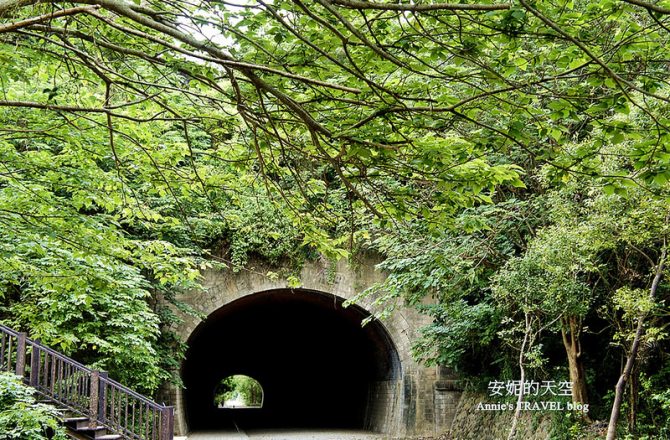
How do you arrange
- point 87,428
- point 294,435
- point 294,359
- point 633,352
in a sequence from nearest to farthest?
point 633,352
point 87,428
point 294,435
point 294,359

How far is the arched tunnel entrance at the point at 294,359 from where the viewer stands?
62.3 feet

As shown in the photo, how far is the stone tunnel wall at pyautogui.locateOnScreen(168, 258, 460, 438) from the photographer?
53.9 feet

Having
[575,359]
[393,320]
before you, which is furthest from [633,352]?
[393,320]

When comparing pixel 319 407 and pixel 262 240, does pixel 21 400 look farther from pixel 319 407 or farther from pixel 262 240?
pixel 319 407

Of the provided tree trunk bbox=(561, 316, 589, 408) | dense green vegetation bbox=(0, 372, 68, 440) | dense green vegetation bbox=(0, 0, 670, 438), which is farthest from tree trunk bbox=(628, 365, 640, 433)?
dense green vegetation bbox=(0, 372, 68, 440)

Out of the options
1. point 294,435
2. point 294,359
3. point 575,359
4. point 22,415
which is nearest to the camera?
point 22,415

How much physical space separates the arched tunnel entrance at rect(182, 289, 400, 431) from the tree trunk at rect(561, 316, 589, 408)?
6.53 meters

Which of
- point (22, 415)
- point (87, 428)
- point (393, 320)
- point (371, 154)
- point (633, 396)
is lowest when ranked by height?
point (633, 396)

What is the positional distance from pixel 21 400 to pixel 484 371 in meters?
9.71

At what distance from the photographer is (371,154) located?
4191mm

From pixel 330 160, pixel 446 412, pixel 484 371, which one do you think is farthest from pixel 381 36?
pixel 446 412

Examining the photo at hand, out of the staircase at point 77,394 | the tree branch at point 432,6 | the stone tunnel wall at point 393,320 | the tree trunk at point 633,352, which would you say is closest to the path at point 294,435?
the stone tunnel wall at point 393,320

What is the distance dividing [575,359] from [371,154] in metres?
8.48

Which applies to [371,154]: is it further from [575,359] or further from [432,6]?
[575,359]
